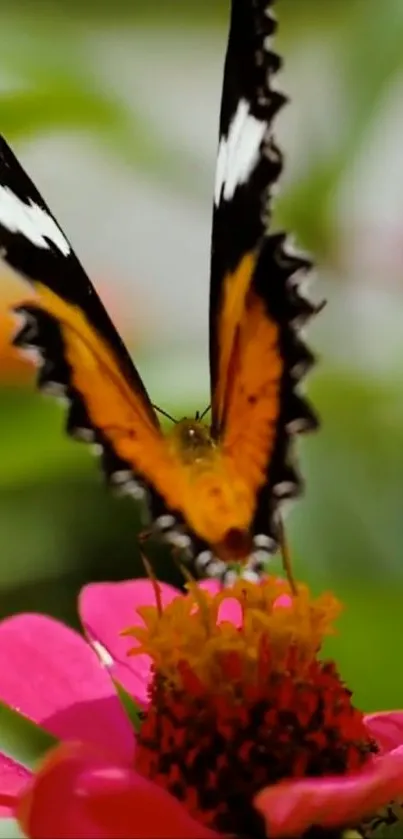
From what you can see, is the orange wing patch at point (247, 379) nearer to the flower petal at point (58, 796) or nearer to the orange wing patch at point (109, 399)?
the orange wing patch at point (109, 399)

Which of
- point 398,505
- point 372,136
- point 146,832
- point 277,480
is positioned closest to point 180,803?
point 146,832

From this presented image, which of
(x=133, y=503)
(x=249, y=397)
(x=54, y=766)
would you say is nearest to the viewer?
(x=54, y=766)

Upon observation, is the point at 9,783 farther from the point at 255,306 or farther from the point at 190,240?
the point at 190,240

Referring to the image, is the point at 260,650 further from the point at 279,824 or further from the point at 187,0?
the point at 187,0

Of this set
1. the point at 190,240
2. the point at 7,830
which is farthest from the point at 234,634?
the point at 190,240

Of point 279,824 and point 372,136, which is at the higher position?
point 372,136

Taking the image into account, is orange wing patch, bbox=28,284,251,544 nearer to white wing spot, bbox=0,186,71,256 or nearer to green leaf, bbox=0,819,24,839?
white wing spot, bbox=0,186,71,256

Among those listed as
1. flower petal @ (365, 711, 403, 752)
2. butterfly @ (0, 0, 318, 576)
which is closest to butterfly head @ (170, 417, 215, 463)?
butterfly @ (0, 0, 318, 576)
